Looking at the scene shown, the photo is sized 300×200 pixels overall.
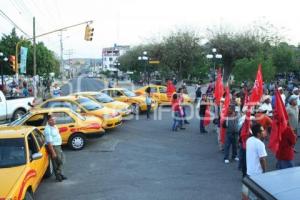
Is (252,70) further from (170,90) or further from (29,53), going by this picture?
(29,53)

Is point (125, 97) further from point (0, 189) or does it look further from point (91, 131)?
point (0, 189)

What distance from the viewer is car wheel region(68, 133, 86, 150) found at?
14141 mm

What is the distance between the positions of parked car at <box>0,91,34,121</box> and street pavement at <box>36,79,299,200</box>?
6183mm

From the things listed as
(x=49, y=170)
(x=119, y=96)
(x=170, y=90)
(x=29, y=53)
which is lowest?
(x=49, y=170)

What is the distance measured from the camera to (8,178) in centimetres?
743

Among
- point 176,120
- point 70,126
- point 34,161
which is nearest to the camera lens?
point 34,161

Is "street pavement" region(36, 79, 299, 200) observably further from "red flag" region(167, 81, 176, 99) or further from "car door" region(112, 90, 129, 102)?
"red flag" region(167, 81, 176, 99)

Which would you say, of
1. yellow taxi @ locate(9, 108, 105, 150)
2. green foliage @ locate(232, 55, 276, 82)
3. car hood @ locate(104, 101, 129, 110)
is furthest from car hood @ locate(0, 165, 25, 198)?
green foliage @ locate(232, 55, 276, 82)

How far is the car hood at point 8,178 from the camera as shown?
700 cm

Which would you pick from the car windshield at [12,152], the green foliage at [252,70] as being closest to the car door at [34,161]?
the car windshield at [12,152]

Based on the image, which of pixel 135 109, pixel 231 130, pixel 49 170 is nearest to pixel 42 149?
pixel 49 170

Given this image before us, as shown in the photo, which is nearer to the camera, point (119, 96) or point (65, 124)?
point (65, 124)

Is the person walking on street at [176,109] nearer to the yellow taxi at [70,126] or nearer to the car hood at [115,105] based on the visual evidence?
the car hood at [115,105]

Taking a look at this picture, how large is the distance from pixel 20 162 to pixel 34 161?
0.43 m
